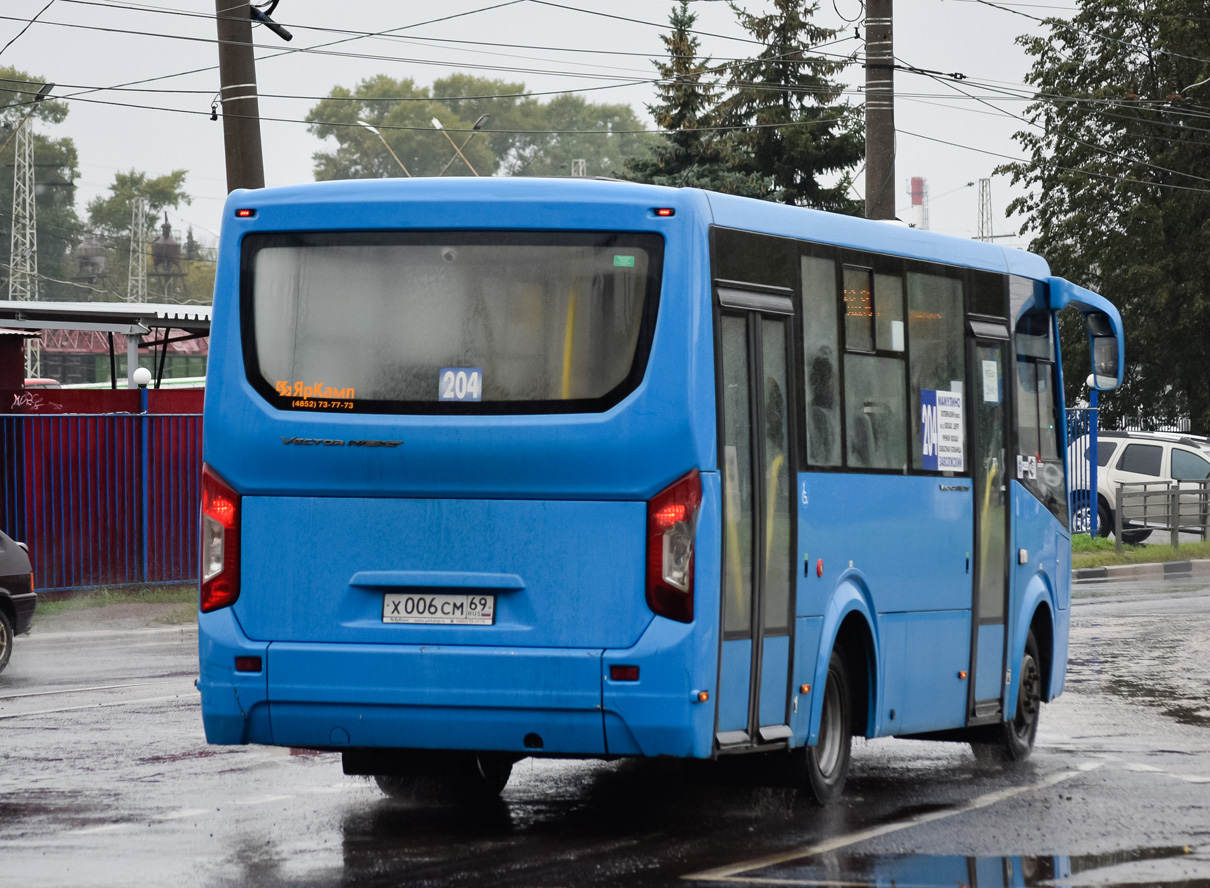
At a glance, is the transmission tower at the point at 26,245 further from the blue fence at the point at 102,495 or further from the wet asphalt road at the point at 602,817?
the wet asphalt road at the point at 602,817

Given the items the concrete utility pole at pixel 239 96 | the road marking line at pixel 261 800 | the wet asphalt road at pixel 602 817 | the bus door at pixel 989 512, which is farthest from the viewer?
the concrete utility pole at pixel 239 96

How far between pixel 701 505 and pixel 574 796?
248 cm

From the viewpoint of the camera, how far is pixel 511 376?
777 centimetres

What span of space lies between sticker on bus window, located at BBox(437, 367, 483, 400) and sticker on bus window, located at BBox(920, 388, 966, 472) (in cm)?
308

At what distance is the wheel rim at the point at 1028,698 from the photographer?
11.4 meters

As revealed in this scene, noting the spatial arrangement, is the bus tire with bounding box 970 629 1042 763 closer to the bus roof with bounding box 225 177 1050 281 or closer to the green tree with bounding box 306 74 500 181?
the bus roof with bounding box 225 177 1050 281

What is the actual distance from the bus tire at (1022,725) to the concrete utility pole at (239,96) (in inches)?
339

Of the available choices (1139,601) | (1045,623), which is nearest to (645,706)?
(1045,623)

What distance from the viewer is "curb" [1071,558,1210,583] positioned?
28.3 metres

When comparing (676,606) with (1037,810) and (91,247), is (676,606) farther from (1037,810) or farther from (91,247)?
(91,247)

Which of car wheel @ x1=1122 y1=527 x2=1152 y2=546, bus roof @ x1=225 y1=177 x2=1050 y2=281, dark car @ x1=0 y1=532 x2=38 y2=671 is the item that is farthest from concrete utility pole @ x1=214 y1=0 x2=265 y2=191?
car wheel @ x1=1122 y1=527 x2=1152 y2=546

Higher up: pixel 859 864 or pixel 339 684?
pixel 339 684

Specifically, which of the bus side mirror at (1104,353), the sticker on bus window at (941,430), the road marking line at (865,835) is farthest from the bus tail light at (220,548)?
the bus side mirror at (1104,353)

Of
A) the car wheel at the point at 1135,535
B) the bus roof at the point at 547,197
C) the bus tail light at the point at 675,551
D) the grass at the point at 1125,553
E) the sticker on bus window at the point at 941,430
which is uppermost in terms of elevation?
the bus roof at the point at 547,197
